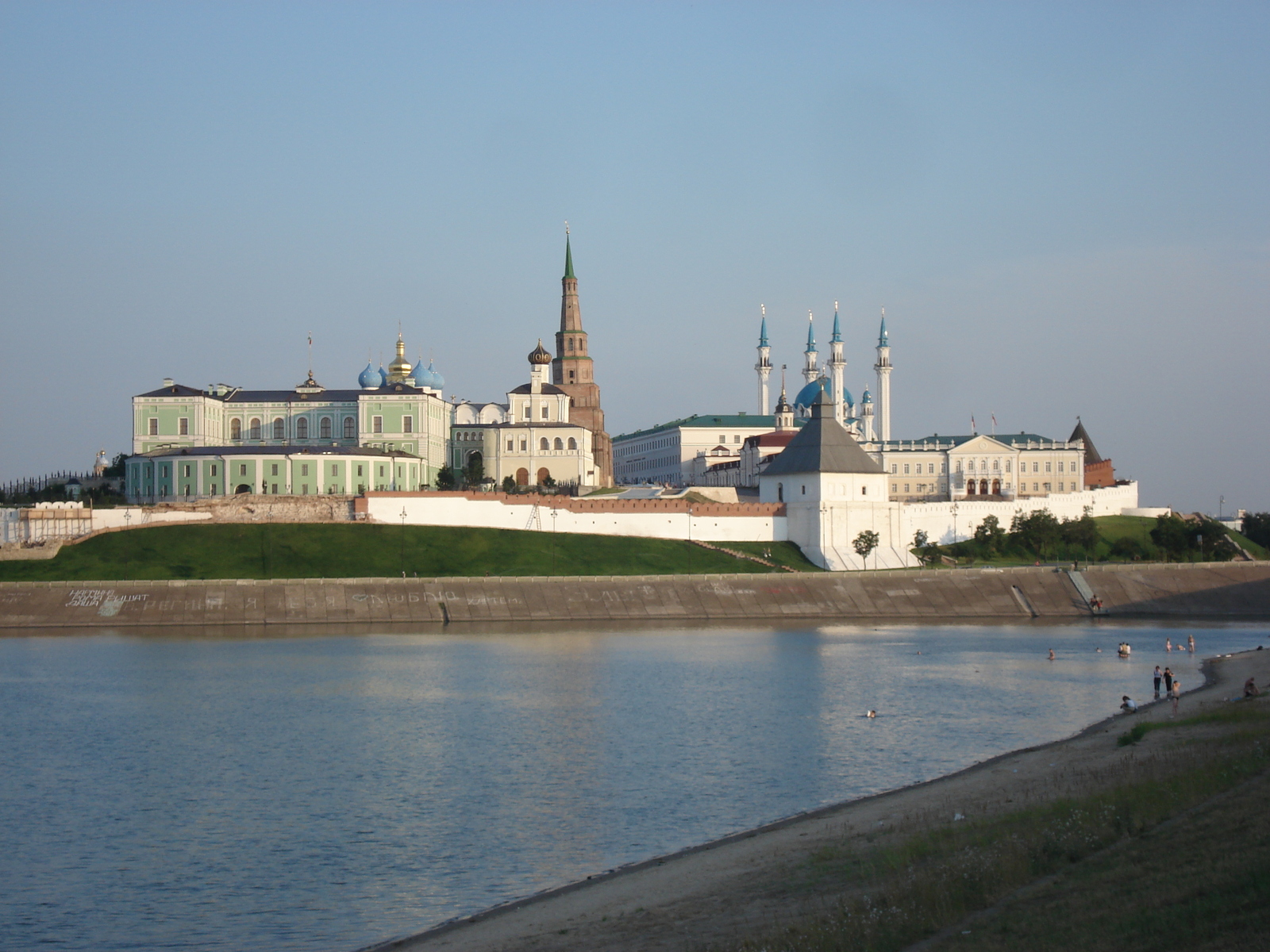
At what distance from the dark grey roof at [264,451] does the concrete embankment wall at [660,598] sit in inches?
850

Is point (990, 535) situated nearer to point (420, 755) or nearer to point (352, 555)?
point (352, 555)

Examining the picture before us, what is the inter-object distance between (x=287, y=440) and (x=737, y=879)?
85.7 meters

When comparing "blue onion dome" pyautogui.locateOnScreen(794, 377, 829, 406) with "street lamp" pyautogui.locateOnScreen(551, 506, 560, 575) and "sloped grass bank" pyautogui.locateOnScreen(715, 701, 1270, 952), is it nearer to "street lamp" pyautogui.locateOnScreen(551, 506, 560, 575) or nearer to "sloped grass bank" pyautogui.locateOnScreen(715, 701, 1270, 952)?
"street lamp" pyautogui.locateOnScreen(551, 506, 560, 575)

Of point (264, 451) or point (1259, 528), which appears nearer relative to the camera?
point (264, 451)

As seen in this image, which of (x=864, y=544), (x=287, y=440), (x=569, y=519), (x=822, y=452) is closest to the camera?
(x=864, y=544)

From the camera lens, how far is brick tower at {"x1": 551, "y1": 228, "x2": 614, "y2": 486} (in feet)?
389

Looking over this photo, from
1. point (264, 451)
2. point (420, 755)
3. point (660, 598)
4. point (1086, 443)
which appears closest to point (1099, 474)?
point (1086, 443)

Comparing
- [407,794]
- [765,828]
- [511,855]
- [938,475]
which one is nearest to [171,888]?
[511,855]

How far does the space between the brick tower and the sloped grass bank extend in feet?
322

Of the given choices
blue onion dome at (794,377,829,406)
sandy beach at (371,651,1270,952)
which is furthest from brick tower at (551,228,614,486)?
sandy beach at (371,651,1270,952)

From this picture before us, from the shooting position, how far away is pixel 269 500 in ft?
266

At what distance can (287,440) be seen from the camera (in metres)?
99.7

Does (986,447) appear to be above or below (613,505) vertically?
above

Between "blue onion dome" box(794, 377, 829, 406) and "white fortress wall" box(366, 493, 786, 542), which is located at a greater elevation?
"blue onion dome" box(794, 377, 829, 406)
